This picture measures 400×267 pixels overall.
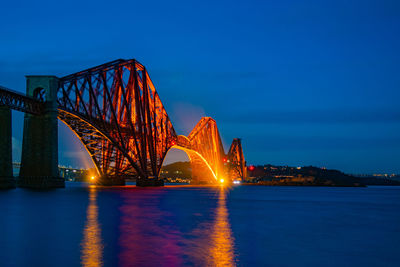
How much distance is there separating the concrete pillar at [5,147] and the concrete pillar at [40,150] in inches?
171

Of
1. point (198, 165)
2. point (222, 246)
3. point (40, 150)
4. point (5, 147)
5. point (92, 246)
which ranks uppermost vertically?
point (198, 165)

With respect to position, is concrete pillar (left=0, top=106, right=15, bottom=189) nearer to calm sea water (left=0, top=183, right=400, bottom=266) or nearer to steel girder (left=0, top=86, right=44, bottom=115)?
steel girder (left=0, top=86, right=44, bottom=115)

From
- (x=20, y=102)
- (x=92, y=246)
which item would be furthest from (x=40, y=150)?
(x=92, y=246)

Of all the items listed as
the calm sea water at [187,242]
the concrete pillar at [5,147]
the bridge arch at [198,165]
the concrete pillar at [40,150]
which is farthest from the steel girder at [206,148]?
the calm sea water at [187,242]

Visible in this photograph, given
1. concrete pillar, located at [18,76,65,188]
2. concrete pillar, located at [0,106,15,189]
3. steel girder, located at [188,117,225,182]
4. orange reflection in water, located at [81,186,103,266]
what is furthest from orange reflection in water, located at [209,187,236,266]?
steel girder, located at [188,117,225,182]

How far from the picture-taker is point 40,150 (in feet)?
181

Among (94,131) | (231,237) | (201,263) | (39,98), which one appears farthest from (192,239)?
(94,131)

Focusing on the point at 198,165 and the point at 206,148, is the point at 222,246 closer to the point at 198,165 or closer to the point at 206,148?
the point at 206,148

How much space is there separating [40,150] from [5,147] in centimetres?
662

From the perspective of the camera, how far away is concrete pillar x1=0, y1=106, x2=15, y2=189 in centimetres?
4866

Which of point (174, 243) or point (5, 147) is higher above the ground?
point (5, 147)

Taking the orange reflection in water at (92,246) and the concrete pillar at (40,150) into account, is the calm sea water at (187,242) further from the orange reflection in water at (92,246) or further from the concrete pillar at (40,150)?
the concrete pillar at (40,150)

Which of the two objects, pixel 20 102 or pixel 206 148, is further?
pixel 206 148

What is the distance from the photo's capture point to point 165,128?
98.9 m
